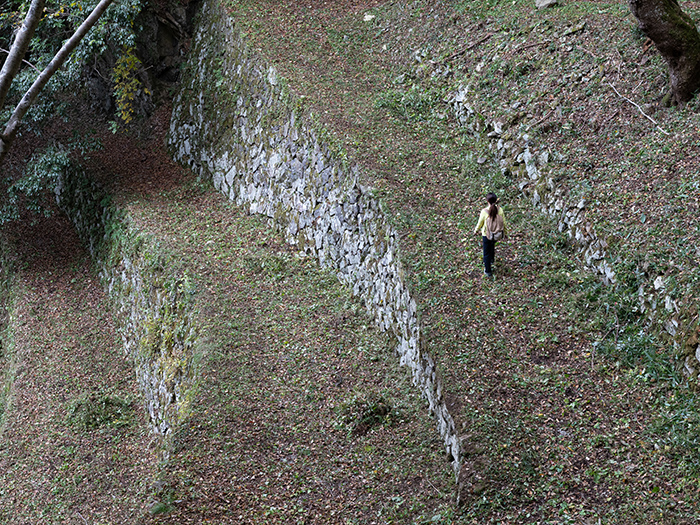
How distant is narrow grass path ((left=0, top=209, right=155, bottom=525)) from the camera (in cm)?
1052

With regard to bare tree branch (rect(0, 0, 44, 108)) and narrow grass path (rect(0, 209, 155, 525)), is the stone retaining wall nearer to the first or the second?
narrow grass path (rect(0, 209, 155, 525))

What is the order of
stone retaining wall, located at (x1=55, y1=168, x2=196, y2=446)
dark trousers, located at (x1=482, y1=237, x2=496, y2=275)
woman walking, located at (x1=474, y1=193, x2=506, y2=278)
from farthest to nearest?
stone retaining wall, located at (x1=55, y1=168, x2=196, y2=446) < dark trousers, located at (x1=482, y1=237, x2=496, y2=275) < woman walking, located at (x1=474, y1=193, x2=506, y2=278)

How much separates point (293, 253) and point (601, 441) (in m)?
8.03

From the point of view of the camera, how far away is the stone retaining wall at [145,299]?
11.4 meters

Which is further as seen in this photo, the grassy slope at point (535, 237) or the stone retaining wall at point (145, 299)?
the stone retaining wall at point (145, 299)

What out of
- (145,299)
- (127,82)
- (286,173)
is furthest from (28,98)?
(127,82)

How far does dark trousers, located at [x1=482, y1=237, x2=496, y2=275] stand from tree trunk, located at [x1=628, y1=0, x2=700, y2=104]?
4517mm

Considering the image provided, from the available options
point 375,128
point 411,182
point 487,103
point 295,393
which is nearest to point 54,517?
point 295,393

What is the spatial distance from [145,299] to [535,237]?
30.6ft

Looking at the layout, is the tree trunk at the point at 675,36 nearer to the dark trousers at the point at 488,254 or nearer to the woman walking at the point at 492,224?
the woman walking at the point at 492,224

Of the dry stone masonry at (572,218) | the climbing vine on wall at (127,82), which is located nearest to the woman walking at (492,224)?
the dry stone masonry at (572,218)

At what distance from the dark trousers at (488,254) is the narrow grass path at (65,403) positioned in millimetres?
6479

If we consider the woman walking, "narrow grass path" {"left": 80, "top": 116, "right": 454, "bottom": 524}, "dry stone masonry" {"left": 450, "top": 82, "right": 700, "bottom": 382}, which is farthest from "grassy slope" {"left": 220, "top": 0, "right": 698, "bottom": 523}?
"narrow grass path" {"left": 80, "top": 116, "right": 454, "bottom": 524}

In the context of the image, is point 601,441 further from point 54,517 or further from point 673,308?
point 54,517
